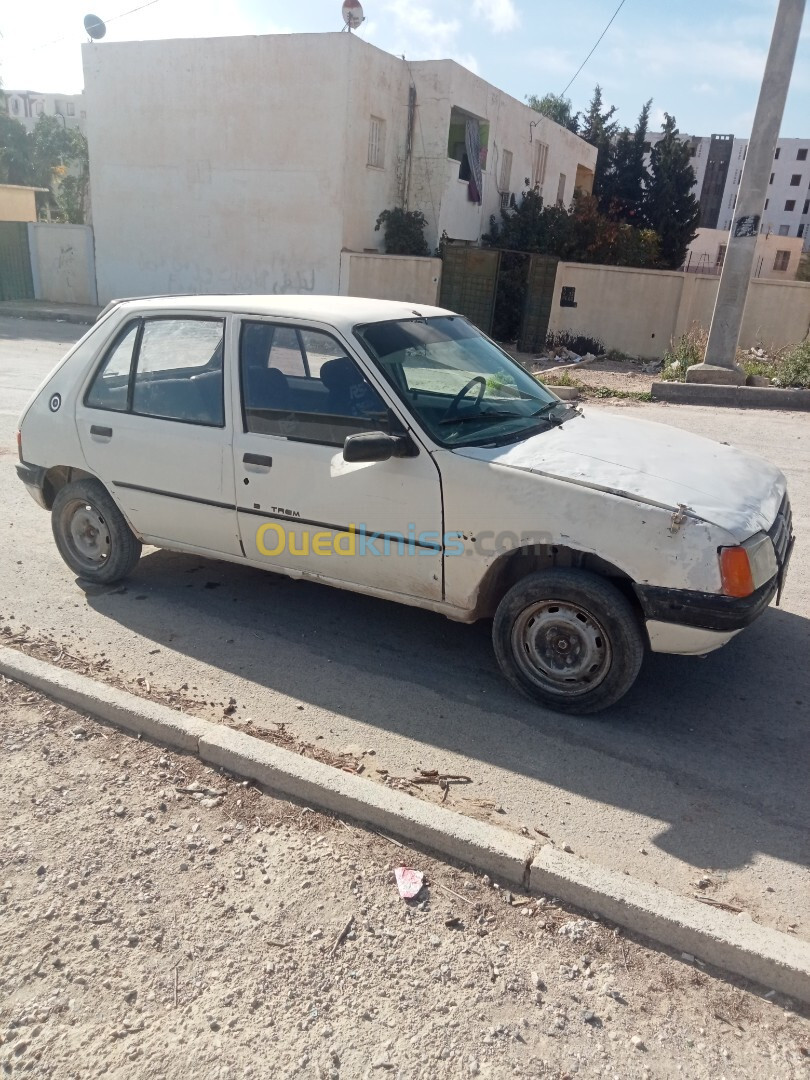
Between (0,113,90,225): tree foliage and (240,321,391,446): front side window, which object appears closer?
(240,321,391,446): front side window

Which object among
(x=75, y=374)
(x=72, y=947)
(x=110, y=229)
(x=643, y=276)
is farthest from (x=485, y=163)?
(x=72, y=947)

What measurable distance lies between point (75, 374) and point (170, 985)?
3.69 meters

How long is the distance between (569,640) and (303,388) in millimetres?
1829

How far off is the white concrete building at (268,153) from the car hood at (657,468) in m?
17.7

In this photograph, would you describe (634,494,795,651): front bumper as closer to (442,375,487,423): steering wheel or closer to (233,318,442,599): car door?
(233,318,442,599): car door

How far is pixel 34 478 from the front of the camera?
515cm

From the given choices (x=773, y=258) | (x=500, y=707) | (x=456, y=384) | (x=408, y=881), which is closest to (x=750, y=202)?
(x=456, y=384)

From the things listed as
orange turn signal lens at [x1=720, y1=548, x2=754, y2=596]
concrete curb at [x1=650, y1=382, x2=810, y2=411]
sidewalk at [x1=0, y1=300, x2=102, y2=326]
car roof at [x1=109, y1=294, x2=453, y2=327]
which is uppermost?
car roof at [x1=109, y1=294, x2=453, y2=327]

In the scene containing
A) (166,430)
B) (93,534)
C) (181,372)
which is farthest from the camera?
(93,534)

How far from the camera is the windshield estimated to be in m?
3.94

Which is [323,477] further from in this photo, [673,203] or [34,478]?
[673,203]

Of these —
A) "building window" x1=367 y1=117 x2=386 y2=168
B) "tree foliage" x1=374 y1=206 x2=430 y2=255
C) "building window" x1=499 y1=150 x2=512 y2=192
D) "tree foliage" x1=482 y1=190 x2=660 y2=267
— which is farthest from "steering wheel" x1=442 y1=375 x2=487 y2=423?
"building window" x1=499 y1=150 x2=512 y2=192

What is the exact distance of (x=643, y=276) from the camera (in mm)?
17844

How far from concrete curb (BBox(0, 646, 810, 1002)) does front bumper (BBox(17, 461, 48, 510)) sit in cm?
178
